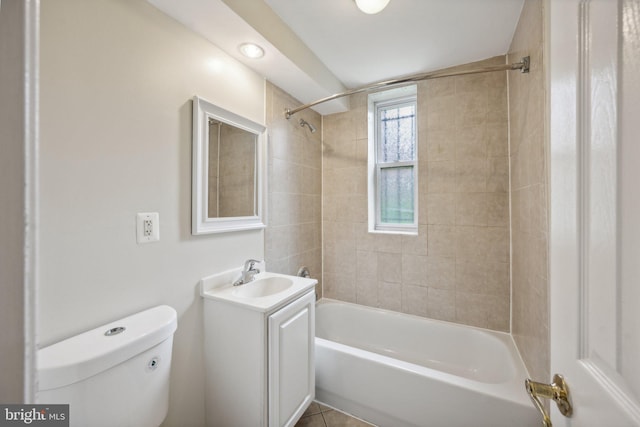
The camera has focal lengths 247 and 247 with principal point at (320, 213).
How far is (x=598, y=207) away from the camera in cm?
37

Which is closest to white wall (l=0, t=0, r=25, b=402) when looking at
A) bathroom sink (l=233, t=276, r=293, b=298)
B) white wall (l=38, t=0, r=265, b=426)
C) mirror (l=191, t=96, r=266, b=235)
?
white wall (l=38, t=0, r=265, b=426)

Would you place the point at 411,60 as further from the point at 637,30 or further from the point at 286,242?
the point at 637,30

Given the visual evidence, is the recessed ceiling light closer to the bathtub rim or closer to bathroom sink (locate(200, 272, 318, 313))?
bathroom sink (locate(200, 272, 318, 313))

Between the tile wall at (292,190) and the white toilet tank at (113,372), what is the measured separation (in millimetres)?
932

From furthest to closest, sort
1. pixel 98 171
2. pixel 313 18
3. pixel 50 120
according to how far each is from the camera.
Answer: pixel 313 18 < pixel 98 171 < pixel 50 120

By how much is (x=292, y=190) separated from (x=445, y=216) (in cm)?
128

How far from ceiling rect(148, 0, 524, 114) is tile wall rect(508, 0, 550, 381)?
24 centimetres

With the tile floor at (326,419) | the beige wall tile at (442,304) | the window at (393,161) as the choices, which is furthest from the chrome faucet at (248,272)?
the beige wall tile at (442,304)

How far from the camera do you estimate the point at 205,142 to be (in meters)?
1.36

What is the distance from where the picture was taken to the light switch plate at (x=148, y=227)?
3.58 feet

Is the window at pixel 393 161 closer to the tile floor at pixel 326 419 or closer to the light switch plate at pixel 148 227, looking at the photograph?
the tile floor at pixel 326 419

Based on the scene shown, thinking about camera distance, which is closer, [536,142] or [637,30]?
[637,30]

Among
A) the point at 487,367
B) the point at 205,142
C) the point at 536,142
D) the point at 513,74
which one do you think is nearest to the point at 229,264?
the point at 205,142

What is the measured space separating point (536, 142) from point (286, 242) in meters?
1.68
